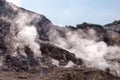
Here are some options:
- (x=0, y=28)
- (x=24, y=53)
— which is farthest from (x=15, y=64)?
(x=0, y=28)

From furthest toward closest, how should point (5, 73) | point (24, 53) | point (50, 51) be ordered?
point (50, 51)
point (24, 53)
point (5, 73)

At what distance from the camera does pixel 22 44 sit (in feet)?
615

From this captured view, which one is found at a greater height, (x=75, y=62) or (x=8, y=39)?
(x=8, y=39)

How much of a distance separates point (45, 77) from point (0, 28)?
55005mm

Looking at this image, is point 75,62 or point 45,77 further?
point 75,62

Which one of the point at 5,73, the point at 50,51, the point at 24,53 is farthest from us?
the point at 50,51

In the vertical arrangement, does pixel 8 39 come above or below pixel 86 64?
above

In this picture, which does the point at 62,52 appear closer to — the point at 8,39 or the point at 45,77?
the point at 8,39

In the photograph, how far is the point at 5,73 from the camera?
6009 inches

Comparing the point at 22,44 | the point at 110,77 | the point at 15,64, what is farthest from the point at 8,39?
the point at 110,77

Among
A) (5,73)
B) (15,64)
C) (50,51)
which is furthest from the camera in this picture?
(50,51)

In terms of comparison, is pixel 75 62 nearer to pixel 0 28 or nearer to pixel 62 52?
pixel 62 52

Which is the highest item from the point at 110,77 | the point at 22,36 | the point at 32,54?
the point at 22,36

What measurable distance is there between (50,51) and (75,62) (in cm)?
1559
